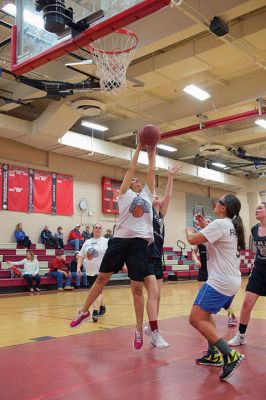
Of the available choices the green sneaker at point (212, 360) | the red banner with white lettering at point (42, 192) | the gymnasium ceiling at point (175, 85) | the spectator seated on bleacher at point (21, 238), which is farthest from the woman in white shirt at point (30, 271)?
the green sneaker at point (212, 360)

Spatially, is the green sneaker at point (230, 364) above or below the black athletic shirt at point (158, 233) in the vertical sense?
below

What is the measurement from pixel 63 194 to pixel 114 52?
33.1 ft

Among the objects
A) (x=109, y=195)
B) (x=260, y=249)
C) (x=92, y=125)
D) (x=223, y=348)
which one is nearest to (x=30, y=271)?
(x=92, y=125)

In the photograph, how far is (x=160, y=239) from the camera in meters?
5.18

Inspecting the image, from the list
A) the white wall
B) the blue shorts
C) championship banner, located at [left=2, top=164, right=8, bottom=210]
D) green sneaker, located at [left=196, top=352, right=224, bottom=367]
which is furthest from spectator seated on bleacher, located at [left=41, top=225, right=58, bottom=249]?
the blue shorts

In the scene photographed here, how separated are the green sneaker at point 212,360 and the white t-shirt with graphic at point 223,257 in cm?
64

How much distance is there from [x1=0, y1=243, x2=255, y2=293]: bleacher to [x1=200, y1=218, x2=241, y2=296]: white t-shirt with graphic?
9.32 m

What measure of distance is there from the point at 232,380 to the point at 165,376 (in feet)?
1.73

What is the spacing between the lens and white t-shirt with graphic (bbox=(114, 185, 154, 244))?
4.33 metres

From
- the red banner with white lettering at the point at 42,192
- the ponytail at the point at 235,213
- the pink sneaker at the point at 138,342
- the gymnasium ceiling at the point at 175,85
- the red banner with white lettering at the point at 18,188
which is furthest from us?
the red banner with white lettering at the point at 42,192

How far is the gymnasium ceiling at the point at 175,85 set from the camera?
8.26m

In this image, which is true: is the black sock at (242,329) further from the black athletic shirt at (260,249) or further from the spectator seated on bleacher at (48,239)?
the spectator seated on bleacher at (48,239)

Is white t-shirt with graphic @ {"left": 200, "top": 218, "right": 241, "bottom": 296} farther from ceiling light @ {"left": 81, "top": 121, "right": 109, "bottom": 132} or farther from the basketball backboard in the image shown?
ceiling light @ {"left": 81, "top": 121, "right": 109, "bottom": 132}

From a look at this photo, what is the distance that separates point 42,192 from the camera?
15.6 m
